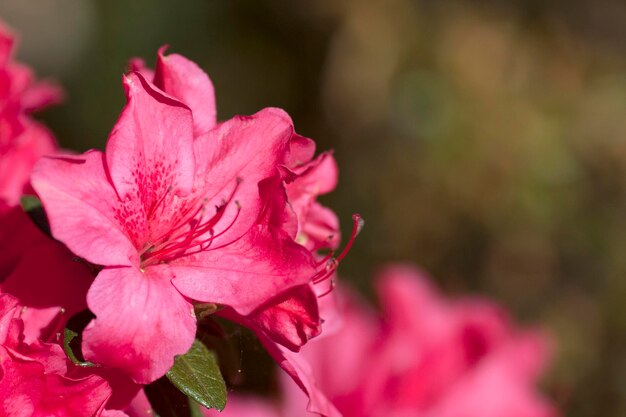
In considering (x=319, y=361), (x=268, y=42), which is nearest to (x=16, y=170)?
(x=319, y=361)

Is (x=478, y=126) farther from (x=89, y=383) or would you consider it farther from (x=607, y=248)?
(x=89, y=383)

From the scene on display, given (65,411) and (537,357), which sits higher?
(65,411)

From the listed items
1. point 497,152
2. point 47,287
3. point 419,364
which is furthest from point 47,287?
point 497,152

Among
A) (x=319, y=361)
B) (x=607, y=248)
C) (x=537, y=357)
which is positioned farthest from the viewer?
(x=607, y=248)

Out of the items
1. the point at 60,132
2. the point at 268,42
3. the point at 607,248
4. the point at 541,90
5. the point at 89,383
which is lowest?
the point at 60,132

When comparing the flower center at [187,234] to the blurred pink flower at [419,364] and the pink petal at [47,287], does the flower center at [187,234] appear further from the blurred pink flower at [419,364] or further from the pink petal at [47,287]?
the blurred pink flower at [419,364]

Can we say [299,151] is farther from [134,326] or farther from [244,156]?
[134,326]
